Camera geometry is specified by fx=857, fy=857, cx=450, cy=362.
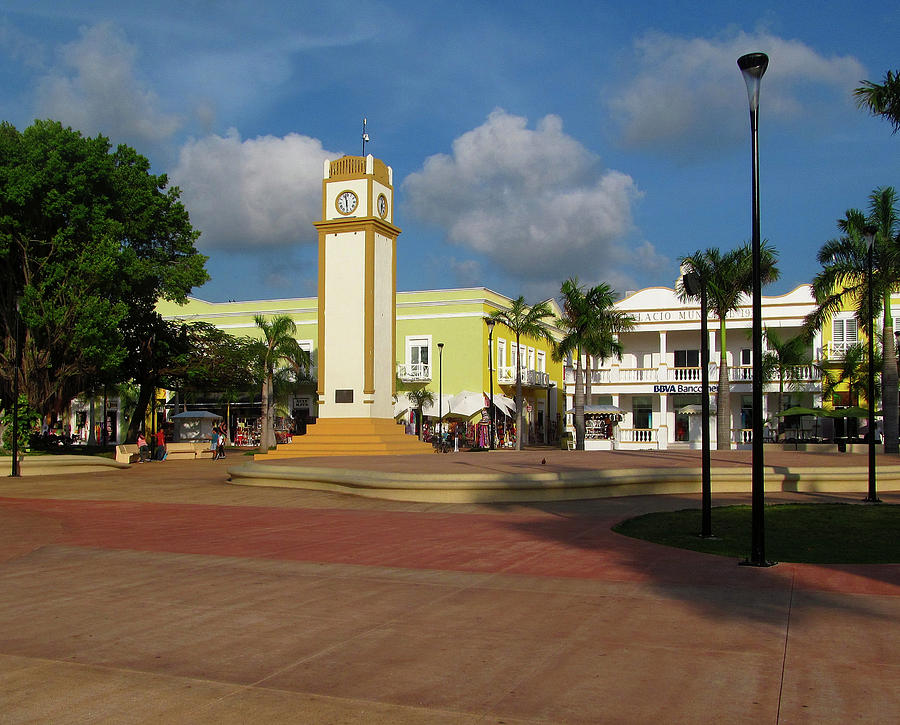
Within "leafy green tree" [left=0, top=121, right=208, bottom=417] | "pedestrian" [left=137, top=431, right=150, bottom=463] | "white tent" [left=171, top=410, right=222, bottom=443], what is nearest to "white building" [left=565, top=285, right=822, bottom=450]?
"white tent" [left=171, top=410, right=222, bottom=443]

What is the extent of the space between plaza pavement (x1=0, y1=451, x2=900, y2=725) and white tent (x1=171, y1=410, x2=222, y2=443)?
33726 mm

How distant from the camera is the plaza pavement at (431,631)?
5.30m

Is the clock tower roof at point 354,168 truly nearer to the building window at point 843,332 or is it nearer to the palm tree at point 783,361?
the palm tree at point 783,361

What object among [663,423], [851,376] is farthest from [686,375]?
[851,376]

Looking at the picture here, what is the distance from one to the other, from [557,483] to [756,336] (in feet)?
27.8

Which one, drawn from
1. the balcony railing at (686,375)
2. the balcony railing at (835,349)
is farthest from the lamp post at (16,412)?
the balcony railing at (835,349)

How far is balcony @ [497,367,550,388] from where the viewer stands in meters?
55.4

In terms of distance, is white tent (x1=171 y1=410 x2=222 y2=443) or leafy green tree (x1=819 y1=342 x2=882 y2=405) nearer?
leafy green tree (x1=819 y1=342 x2=882 y2=405)

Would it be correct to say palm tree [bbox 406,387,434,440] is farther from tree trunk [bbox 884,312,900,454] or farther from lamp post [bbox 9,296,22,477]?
tree trunk [bbox 884,312,900,454]

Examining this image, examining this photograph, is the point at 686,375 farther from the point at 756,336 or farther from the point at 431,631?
the point at 431,631

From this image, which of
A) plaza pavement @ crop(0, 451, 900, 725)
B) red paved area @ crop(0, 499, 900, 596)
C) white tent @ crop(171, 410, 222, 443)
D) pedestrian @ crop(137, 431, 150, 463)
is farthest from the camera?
white tent @ crop(171, 410, 222, 443)

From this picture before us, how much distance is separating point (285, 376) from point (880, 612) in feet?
166

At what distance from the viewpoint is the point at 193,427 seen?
47031 mm

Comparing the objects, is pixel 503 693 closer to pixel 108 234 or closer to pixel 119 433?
pixel 108 234
